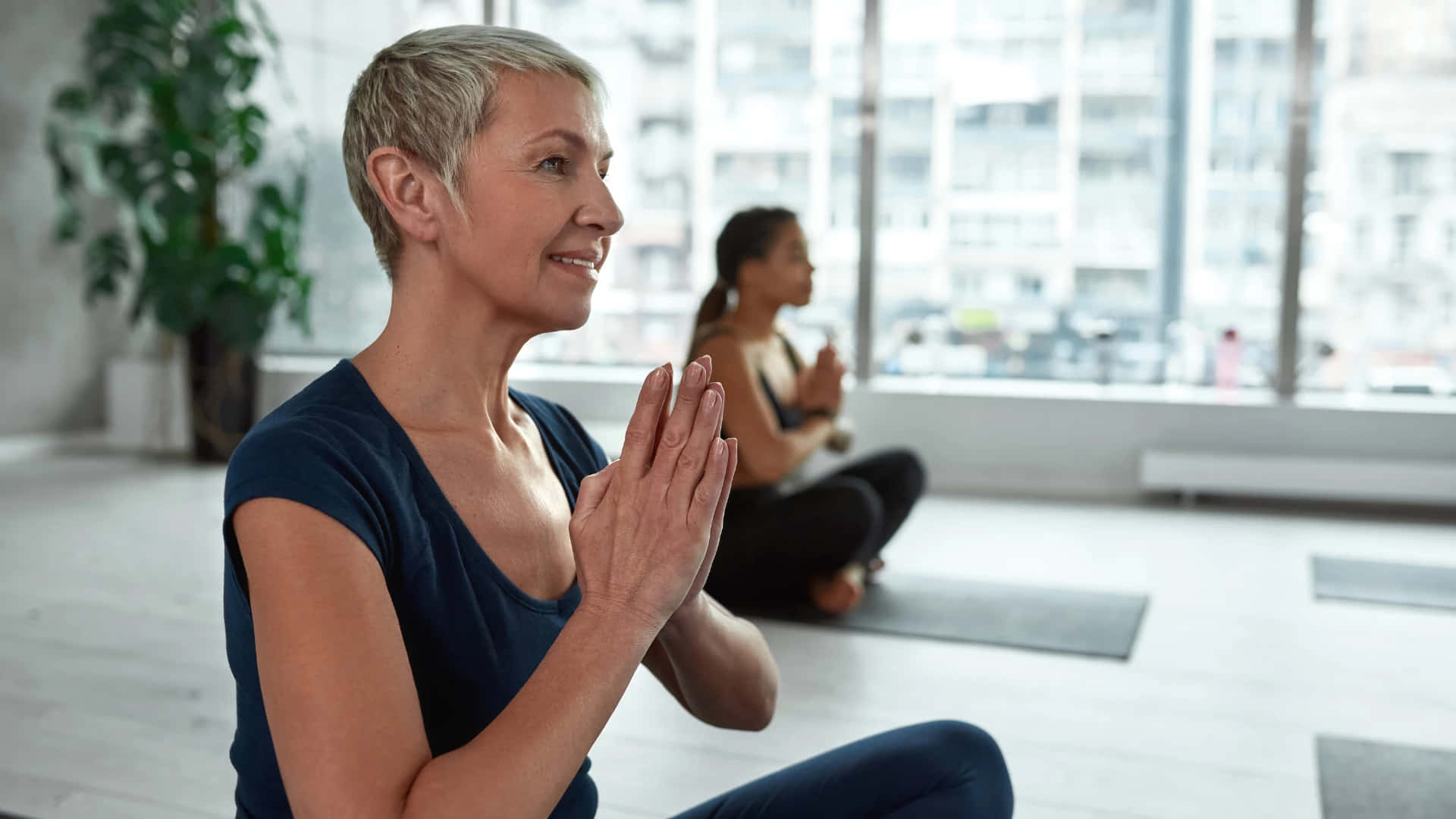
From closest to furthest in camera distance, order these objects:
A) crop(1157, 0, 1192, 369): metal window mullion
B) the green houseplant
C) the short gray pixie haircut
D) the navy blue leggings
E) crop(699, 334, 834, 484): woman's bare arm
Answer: the short gray pixie haircut → the navy blue leggings → crop(699, 334, 834, 484): woman's bare arm → crop(1157, 0, 1192, 369): metal window mullion → the green houseplant

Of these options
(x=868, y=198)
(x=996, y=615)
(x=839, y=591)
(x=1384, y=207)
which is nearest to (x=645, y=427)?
(x=839, y=591)

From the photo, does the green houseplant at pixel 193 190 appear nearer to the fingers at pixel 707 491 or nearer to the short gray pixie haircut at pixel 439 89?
the short gray pixie haircut at pixel 439 89

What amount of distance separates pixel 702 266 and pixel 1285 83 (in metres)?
2.47

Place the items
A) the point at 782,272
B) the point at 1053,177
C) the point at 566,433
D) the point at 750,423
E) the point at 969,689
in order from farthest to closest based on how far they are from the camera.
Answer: the point at 1053,177 → the point at 782,272 → the point at 750,423 → the point at 969,689 → the point at 566,433

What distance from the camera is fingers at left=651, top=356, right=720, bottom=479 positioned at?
33.4 inches

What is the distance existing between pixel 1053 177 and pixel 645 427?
459 cm

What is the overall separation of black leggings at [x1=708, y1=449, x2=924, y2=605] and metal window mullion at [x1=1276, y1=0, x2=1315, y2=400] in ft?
8.09

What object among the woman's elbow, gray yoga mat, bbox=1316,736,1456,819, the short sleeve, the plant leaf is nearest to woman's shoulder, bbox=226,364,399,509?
the short sleeve

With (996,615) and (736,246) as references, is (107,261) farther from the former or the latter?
(996,615)

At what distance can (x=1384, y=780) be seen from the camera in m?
2.06

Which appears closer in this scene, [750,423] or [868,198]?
[750,423]

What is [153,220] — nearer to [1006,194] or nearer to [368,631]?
[1006,194]

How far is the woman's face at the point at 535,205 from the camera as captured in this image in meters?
0.95

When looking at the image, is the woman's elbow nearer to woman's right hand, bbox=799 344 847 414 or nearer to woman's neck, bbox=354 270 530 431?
woman's neck, bbox=354 270 530 431
